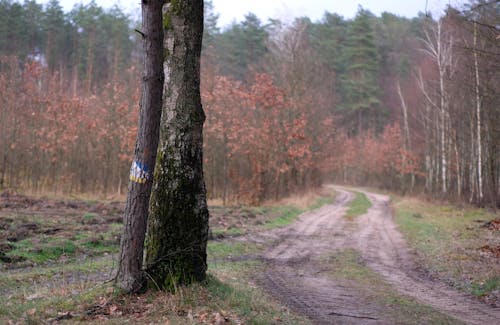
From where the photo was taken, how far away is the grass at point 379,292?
7.77 m

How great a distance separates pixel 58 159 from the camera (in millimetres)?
28938

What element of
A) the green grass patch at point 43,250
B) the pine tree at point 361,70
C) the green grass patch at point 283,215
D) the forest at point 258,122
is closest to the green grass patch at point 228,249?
the green grass patch at point 43,250

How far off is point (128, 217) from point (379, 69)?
6282cm

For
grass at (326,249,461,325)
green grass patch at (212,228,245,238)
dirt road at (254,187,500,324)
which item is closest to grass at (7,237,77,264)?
dirt road at (254,187,500,324)

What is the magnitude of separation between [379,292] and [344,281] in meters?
1.16

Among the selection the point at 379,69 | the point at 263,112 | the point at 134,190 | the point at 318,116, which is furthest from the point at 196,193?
the point at 379,69

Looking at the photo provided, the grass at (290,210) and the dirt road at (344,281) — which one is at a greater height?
the grass at (290,210)

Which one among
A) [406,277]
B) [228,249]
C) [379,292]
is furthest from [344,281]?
[228,249]

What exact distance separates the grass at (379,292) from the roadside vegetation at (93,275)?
6.07 ft

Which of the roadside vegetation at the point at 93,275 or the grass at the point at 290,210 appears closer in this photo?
the roadside vegetation at the point at 93,275

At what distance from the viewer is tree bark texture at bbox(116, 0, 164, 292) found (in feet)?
21.5

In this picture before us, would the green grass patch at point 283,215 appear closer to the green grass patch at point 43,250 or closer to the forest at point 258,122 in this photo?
the forest at point 258,122

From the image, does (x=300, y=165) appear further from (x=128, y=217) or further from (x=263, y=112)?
(x=128, y=217)

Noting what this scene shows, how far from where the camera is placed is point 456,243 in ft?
52.2
